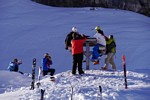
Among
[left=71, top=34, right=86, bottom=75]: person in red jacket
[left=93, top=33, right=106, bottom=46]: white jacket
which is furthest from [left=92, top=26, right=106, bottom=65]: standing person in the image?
[left=71, top=34, right=86, bottom=75]: person in red jacket

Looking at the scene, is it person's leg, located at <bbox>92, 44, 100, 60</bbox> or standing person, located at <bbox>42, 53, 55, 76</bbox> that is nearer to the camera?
person's leg, located at <bbox>92, 44, 100, 60</bbox>

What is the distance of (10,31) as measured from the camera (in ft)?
113

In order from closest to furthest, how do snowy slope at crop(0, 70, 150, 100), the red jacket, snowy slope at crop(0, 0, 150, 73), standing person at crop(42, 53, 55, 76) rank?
snowy slope at crop(0, 70, 150, 100) < the red jacket < standing person at crop(42, 53, 55, 76) < snowy slope at crop(0, 0, 150, 73)

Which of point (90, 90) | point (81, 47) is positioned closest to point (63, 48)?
point (81, 47)

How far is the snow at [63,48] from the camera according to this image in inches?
455

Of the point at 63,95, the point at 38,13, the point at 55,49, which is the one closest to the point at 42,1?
the point at 38,13

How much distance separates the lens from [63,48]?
97.0ft

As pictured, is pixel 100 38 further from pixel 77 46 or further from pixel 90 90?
pixel 90 90

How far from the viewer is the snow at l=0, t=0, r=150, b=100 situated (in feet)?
37.9

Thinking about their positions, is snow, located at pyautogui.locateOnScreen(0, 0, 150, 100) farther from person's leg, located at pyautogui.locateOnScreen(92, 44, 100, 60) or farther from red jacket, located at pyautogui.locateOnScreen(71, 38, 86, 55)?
red jacket, located at pyautogui.locateOnScreen(71, 38, 86, 55)

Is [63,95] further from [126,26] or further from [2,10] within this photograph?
Answer: [2,10]

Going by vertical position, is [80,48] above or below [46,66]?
above

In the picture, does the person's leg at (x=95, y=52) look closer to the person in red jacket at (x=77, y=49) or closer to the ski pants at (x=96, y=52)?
the ski pants at (x=96, y=52)

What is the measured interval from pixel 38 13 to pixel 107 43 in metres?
24.5
